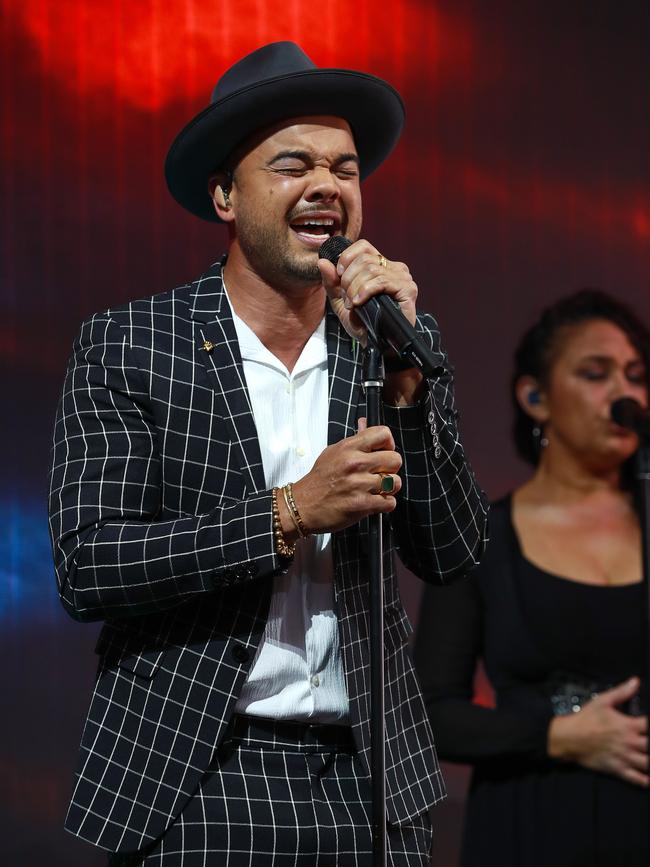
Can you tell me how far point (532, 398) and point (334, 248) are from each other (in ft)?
4.67

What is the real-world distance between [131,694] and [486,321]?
2.28m

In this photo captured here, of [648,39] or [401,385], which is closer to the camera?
[401,385]

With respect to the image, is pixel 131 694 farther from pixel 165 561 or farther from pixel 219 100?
pixel 219 100

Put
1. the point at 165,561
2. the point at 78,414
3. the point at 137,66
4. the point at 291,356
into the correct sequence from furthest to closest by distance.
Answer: the point at 137,66 → the point at 291,356 → the point at 78,414 → the point at 165,561

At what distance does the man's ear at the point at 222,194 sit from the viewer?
2074mm

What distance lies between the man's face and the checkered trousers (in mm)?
659

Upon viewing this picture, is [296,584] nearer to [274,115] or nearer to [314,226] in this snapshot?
Result: [314,226]

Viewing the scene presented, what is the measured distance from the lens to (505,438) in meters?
3.76

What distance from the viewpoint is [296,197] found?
192 centimetres

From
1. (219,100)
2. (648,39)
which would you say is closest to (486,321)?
(648,39)

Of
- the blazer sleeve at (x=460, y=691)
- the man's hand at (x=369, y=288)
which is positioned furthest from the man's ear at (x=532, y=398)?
the man's hand at (x=369, y=288)

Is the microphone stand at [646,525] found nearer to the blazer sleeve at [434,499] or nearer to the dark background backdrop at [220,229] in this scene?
the blazer sleeve at [434,499]

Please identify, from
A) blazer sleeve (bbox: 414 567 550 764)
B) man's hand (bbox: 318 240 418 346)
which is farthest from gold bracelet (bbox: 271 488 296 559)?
blazer sleeve (bbox: 414 567 550 764)

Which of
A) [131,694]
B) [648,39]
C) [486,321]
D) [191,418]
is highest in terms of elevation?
[648,39]
